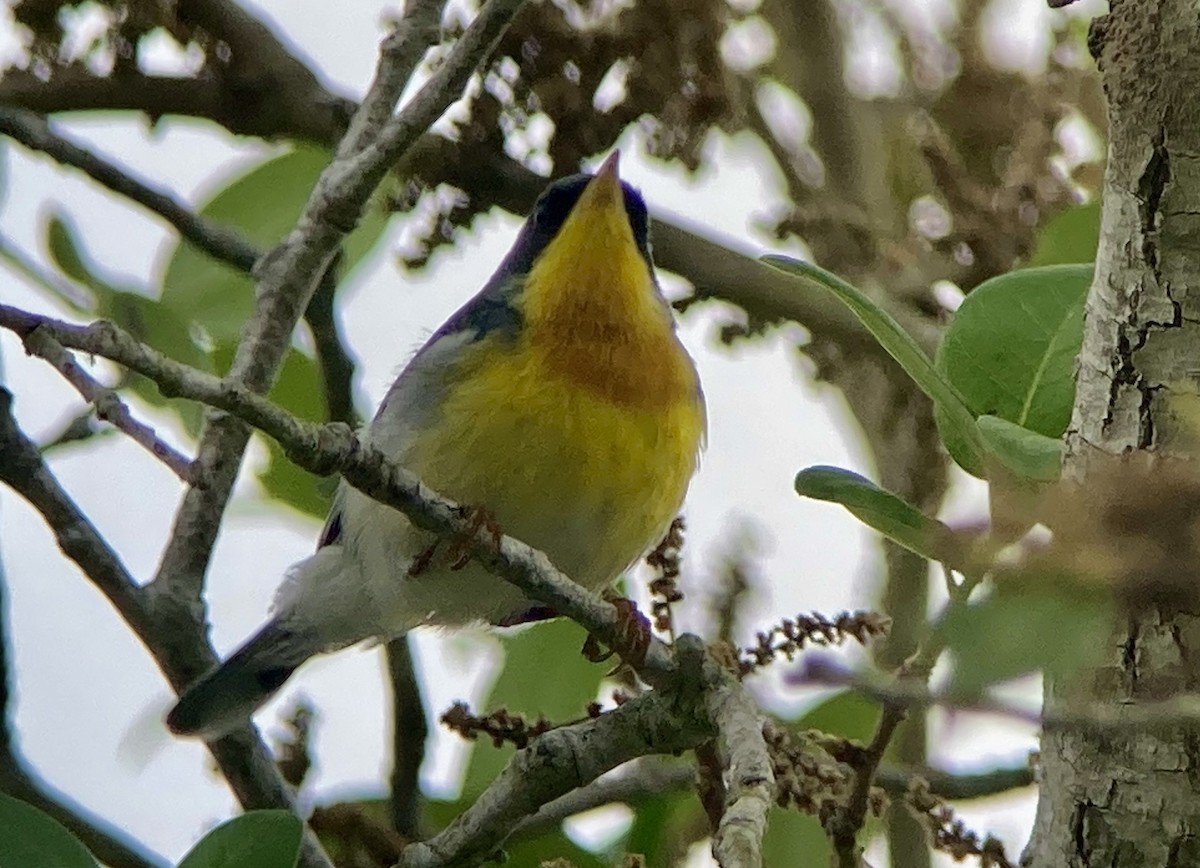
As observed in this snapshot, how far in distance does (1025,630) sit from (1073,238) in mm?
1728

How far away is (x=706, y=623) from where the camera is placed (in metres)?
2.42

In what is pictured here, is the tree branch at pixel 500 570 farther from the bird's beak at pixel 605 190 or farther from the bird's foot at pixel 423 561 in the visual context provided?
the bird's beak at pixel 605 190

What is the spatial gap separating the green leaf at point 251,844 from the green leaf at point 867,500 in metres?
0.56

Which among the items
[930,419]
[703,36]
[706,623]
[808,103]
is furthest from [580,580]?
[808,103]

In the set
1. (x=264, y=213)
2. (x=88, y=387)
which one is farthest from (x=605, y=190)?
(x=88, y=387)

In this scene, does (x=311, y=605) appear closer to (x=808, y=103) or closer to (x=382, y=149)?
(x=382, y=149)

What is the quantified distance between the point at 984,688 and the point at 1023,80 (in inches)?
110

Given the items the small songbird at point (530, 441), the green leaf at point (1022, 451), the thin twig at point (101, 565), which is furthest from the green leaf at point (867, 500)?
the thin twig at point (101, 565)

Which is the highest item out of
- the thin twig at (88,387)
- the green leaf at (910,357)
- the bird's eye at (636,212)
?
the bird's eye at (636,212)

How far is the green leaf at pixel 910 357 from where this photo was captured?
4.57ft

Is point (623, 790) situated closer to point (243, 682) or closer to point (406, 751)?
point (406, 751)

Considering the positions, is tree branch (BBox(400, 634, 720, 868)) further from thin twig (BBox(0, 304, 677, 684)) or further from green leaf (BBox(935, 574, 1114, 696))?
green leaf (BBox(935, 574, 1114, 696))

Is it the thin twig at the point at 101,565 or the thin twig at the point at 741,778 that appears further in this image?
the thin twig at the point at 101,565

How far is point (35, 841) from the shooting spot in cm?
137
